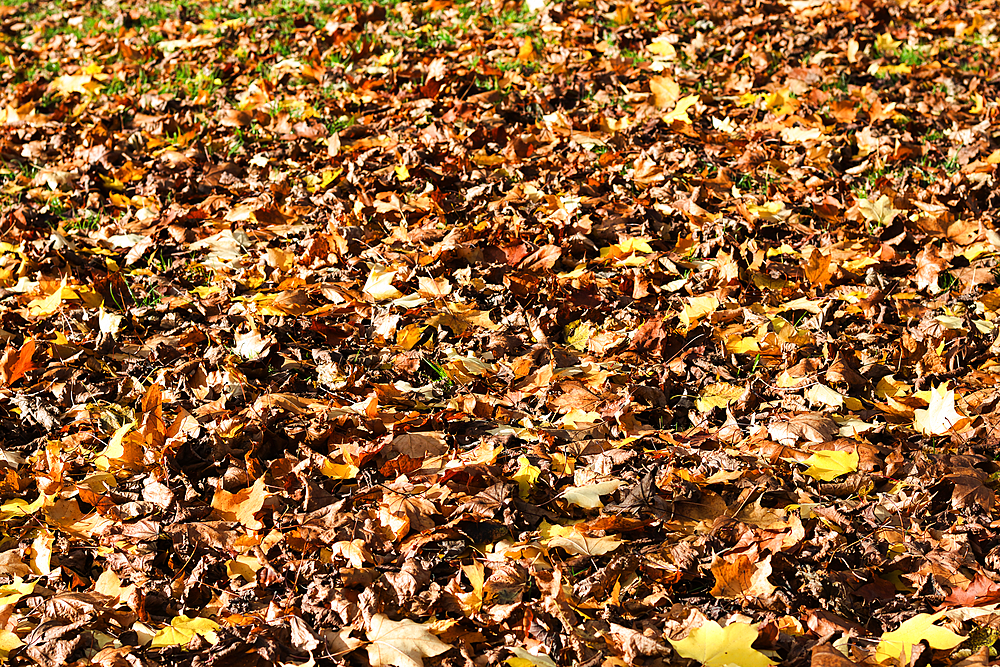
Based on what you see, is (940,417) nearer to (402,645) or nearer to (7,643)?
(402,645)

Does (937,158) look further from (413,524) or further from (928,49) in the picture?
(413,524)

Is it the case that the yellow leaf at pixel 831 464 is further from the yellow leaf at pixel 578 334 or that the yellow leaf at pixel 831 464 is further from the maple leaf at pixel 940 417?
the yellow leaf at pixel 578 334

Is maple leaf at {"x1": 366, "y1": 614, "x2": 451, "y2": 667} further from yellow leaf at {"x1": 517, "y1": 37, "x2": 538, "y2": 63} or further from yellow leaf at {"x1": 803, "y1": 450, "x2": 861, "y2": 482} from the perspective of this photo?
yellow leaf at {"x1": 517, "y1": 37, "x2": 538, "y2": 63}

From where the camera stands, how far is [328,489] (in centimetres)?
231

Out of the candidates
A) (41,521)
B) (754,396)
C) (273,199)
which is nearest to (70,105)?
(273,199)

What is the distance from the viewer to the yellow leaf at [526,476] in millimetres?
2307

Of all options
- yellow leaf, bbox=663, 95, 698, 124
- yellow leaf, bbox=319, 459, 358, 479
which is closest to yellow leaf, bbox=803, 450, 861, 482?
yellow leaf, bbox=319, 459, 358, 479

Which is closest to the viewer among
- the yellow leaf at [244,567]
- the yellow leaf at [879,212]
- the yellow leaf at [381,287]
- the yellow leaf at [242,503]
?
the yellow leaf at [244,567]

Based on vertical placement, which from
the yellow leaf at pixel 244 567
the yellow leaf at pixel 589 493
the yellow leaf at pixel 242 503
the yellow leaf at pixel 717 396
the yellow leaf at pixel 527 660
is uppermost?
the yellow leaf at pixel 242 503

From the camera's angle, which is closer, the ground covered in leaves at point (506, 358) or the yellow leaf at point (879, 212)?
the ground covered in leaves at point (506, 358)

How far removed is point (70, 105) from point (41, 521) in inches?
121

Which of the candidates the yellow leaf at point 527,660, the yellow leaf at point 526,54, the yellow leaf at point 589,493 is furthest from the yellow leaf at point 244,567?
the yellow leaf at point 526,54

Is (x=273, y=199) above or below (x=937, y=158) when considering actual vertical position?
above

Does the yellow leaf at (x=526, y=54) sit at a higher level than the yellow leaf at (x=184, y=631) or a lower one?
higher
